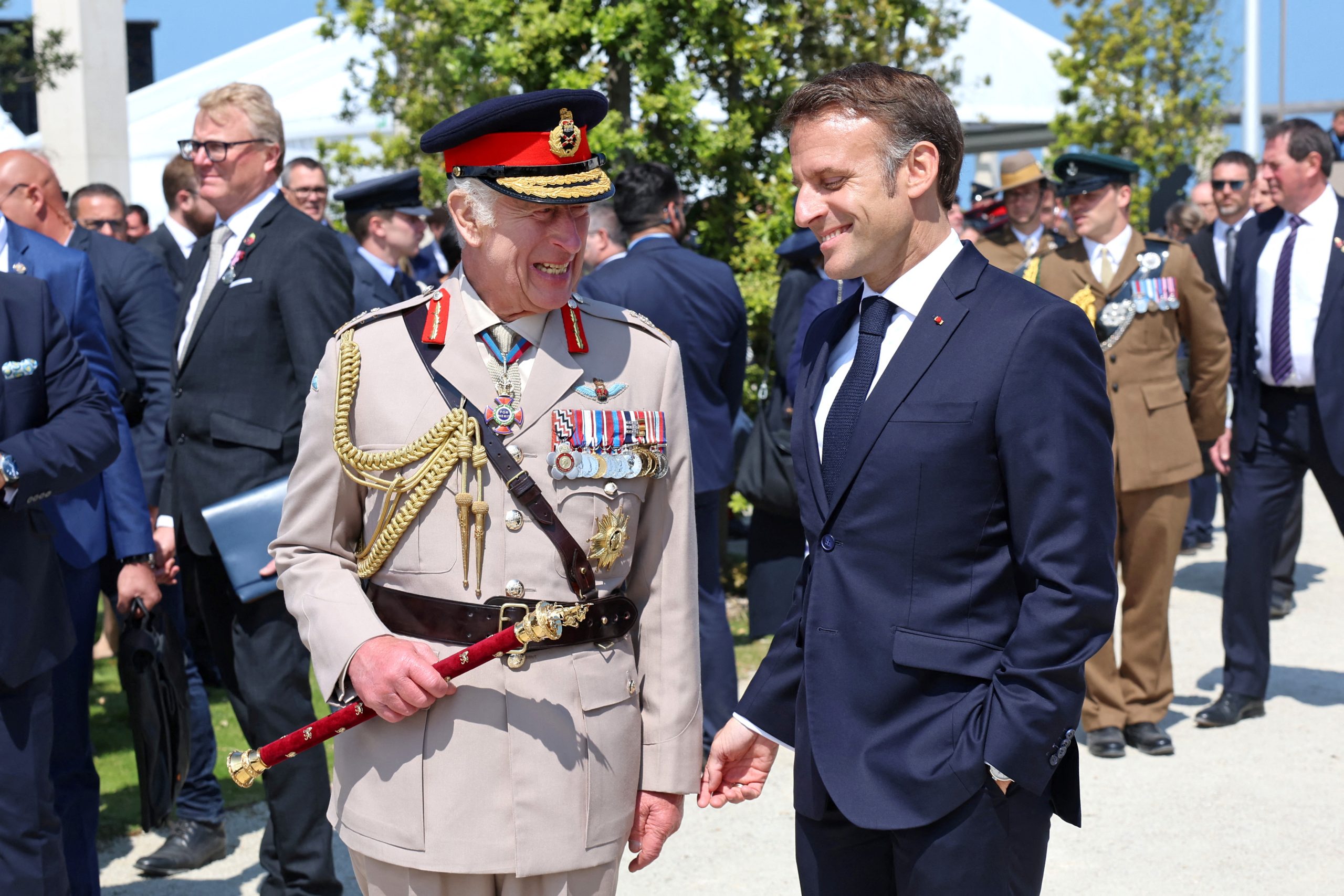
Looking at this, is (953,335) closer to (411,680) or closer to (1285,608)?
(411,680)

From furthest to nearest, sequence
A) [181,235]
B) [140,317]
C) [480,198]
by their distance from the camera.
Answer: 1. [181,235]
2. [140,317]
3. [480,198]

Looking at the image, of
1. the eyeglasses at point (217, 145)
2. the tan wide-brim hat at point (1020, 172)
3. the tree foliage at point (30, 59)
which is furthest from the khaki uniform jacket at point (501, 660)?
the tree foliage at point (30, 59)

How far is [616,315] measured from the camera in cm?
263

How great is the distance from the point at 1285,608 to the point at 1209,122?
10828 mm

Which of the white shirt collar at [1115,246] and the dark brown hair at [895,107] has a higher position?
the dark brown hair at [895,107]

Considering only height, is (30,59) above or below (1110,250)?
above

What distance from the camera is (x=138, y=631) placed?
4.04 meters

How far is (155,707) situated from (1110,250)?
4100 millimetres

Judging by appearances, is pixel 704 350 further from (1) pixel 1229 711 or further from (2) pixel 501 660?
(2) pixel 501 660

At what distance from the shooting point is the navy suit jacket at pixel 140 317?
17.3 feet

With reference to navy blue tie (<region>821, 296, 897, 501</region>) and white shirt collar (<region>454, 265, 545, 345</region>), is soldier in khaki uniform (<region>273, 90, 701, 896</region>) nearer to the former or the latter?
white shirt collar (<region>454, 265, 545, 345</region>)

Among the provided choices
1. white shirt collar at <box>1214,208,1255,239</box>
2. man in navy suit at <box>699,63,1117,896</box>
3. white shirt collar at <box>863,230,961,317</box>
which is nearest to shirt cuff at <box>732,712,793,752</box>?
Answer: man in navy suit at <box>699,63,1117,896</box>

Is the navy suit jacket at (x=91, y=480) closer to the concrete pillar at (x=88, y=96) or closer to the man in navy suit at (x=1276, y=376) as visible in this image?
the man in navy suit at (x=1276, y=376)

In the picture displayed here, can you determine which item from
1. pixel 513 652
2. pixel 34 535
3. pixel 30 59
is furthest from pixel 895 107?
pixel 30 59
